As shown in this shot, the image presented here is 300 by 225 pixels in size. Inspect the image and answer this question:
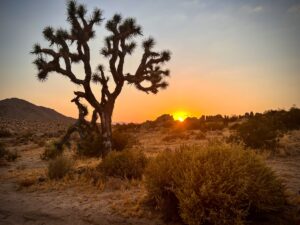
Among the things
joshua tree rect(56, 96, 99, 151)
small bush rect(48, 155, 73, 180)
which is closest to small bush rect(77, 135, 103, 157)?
joshua tree rect(56, 96, 99, 151)

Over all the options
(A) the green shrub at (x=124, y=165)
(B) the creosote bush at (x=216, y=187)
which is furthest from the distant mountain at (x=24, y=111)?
(B) the creosote bush at (x=216, y=187)

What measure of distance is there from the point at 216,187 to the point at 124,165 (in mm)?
5015

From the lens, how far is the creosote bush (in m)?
5.38

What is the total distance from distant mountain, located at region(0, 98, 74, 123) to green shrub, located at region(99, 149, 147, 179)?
79381 millimetres

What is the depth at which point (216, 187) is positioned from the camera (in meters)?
5.59

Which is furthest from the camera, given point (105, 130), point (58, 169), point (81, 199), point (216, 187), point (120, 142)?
point (120, 142)

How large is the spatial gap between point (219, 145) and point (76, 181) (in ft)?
16.7

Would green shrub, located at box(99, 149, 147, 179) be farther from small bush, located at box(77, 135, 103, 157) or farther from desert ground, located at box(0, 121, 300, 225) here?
small bush, located at box(77, 135, 103, 157)

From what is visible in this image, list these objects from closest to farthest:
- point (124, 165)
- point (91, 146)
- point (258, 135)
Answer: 1. point (124, 165)
2. point (258, 135)
3. point (91, 146)

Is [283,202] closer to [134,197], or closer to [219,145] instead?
[219,145]

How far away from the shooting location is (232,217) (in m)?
5.25

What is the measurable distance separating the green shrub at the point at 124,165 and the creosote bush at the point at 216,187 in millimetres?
3432

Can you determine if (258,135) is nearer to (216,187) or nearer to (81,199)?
(81,199)

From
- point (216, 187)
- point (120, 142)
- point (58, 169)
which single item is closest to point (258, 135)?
point (120, 142)
